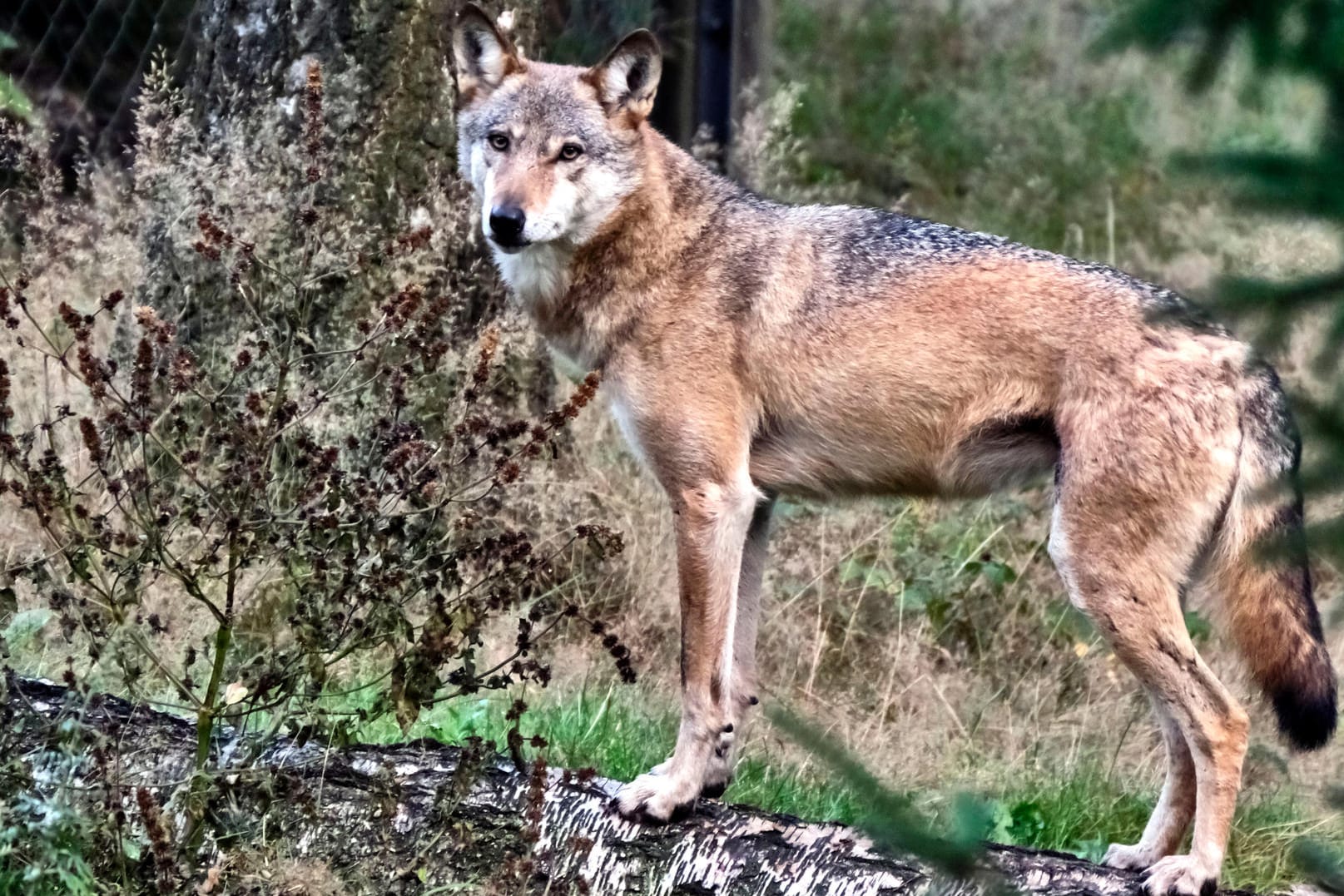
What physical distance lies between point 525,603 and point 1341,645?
11.0ft

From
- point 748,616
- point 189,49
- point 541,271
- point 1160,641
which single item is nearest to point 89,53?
point 189,49

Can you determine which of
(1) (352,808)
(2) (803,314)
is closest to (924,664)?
(2) (803,314)

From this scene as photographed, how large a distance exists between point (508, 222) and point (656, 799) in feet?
5.50

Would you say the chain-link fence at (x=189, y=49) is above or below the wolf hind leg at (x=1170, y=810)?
above

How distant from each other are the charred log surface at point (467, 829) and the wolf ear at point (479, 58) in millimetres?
2195

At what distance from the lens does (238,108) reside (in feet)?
19.6

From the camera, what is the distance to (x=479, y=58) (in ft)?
15.7

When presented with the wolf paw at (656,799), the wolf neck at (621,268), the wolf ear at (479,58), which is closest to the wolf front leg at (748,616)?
the wolf paw at (656,799)

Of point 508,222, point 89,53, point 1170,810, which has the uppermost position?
point 508,222

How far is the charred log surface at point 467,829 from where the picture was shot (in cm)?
329

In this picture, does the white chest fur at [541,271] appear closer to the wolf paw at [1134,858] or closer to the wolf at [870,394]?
the wolf at [870,394]

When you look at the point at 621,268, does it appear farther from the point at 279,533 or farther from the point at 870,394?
the point at 279,533

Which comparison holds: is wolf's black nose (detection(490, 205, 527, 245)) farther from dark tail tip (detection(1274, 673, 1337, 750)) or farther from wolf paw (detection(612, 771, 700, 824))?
dark tail tip (detection(1274, 673, 1337, 750))

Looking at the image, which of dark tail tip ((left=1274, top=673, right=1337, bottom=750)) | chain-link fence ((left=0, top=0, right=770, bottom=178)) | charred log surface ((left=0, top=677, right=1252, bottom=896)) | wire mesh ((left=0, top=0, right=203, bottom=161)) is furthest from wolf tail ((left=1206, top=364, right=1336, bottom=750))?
wire mesh ((left=0, top=0, right=203, bottom=161))
